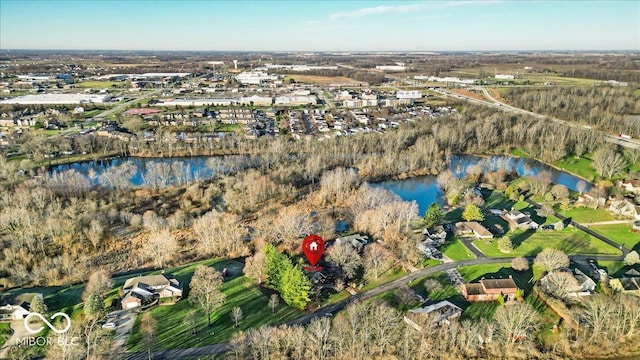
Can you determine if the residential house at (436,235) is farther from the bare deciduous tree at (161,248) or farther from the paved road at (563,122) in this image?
the paved road at (563,122)

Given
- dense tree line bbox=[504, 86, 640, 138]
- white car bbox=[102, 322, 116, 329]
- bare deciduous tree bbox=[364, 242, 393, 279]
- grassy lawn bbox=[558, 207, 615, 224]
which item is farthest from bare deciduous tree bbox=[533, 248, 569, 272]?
dense tree line bbox=[504, 86, 640, 138]

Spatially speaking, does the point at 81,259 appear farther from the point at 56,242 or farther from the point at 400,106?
the point at 400,106

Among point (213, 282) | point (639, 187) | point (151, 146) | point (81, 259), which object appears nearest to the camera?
point (213, 282)

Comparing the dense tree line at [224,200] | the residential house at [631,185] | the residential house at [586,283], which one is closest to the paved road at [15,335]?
the dense tree line at [224,200]

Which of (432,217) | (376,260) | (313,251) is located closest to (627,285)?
(432,217)

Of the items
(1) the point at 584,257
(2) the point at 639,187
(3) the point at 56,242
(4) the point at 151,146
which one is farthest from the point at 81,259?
(2) the point at 639,187

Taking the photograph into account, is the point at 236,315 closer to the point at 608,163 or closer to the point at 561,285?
the point at 561,285

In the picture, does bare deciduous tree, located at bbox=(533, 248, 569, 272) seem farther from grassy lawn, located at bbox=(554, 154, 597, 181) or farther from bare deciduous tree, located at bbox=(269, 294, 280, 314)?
grassy lawn, located at bbox=(554, 154, 597, 181)
